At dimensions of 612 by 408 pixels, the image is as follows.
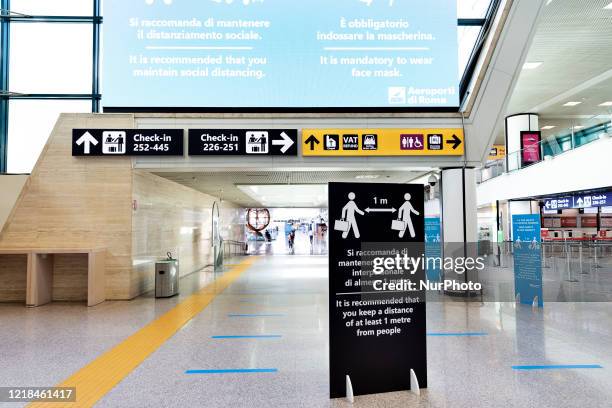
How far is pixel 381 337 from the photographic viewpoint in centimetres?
371

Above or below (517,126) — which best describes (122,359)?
below

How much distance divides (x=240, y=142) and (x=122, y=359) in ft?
16.3

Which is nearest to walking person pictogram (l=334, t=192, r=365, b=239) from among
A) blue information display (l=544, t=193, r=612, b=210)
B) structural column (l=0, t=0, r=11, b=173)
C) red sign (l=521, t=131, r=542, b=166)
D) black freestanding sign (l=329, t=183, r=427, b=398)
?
black freestanding sign (l=329, t=183, r=427, b=398)

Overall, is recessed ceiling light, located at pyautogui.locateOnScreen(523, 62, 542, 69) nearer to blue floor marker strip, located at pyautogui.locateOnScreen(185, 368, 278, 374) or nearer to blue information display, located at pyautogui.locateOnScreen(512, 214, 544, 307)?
blue information display, located at pyautogui.locateOnScreen(512, 214, 544, 307)

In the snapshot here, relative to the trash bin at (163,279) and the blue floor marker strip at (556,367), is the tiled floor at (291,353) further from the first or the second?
the trash bin at (163,279)

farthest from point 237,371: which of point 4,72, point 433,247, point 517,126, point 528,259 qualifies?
point 517,126

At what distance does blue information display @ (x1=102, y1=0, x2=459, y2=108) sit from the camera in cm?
856

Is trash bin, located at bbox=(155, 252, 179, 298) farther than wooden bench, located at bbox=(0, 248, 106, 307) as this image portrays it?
Yes

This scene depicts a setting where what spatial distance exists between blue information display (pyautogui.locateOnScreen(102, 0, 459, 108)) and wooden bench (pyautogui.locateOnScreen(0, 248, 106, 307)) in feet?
11.0

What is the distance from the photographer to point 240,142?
845cm

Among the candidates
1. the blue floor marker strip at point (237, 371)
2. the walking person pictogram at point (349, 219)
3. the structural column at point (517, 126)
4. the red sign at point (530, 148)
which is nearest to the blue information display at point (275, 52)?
the walking person pictogram at point (349, 219)

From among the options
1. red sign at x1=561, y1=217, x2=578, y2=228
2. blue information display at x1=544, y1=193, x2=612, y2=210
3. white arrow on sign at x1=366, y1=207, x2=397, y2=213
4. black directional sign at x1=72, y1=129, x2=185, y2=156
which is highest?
black directional sign at x1=72, y1=129, x2=185, y2=156

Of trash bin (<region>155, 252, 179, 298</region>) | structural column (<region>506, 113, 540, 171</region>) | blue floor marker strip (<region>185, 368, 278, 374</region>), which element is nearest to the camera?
blue floor marker strip (<region>185, 368, 278, 374</region>)

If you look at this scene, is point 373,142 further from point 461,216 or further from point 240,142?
point 240,142
